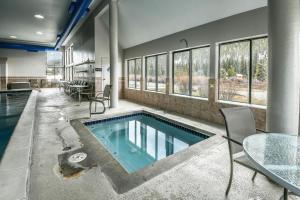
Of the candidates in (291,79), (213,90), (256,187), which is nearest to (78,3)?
(213,90)

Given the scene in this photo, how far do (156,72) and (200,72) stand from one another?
2231 mm

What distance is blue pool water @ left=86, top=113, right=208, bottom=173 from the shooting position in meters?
3.22

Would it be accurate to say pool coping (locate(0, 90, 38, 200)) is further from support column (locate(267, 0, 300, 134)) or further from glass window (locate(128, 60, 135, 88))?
glass window (locate(128, 60, 135, 88))

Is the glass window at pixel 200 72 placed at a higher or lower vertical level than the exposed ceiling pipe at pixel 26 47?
lower

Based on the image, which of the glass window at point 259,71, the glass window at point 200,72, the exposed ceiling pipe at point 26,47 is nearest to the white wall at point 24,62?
the exposed ceiling pipe at point 26,47

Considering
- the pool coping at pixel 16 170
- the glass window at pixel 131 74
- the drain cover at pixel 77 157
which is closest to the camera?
the pool coping at pixel 16 170

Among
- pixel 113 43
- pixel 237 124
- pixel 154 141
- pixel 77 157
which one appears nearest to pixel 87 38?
pixel 113 43

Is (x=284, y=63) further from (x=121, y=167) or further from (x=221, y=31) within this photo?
(x=221, y=31)

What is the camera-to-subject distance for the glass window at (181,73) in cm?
554

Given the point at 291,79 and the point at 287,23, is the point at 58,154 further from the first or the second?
the point at 287,23

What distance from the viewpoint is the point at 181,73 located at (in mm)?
5773

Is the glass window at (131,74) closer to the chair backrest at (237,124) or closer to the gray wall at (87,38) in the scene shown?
the gray wall at (87,38)

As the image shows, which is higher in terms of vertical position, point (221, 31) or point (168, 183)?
point (221, 31)

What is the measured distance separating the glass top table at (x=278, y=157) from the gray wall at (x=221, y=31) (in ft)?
9.27
